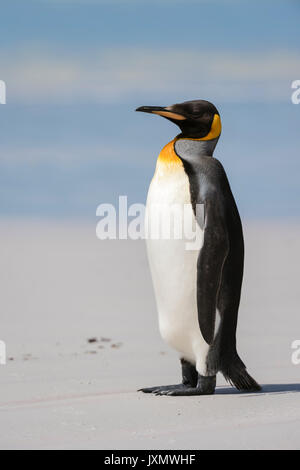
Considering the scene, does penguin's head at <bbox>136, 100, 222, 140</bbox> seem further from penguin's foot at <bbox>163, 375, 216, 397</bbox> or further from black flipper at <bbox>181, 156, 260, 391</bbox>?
penguin's foot at <bbox>163, 375, 216, 397</bbox>

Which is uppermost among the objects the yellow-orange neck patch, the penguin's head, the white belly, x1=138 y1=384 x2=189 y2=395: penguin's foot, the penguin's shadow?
the penguin's head

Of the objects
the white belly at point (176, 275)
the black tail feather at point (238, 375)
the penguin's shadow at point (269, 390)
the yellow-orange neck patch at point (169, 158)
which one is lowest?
the penguin's shadow at point (269, 390)

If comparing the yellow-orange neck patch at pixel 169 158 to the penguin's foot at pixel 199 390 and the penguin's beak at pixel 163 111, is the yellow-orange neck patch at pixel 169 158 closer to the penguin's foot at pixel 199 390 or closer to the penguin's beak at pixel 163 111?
the penguin's beak at pixel 163 111

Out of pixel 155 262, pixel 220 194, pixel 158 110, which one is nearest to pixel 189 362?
pixel 155 262

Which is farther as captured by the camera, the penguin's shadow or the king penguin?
the penguin's shadow

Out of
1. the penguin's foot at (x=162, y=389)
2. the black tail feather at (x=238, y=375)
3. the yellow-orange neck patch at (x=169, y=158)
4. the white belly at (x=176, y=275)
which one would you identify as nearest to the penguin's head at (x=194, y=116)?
the yellow-orange neck patch at (x=169, y=158)

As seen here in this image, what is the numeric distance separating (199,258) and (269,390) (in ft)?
3.32

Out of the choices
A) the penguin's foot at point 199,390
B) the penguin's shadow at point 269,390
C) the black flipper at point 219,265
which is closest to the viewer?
the black flipper at point 219,265

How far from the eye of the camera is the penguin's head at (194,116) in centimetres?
496

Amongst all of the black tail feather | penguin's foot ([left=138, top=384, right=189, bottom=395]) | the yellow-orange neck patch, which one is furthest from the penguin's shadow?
the yellow-orange neck patch

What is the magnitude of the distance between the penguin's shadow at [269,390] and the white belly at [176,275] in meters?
0.31

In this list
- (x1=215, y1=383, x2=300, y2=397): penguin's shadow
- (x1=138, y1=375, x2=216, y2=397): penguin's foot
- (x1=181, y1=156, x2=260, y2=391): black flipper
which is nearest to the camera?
(x1=181, y1=156, x2=260, y2=391): black flipper

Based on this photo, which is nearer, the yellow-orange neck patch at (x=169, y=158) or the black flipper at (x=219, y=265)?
the black flipper at (x=219, y=265)

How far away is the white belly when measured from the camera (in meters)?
4.77
